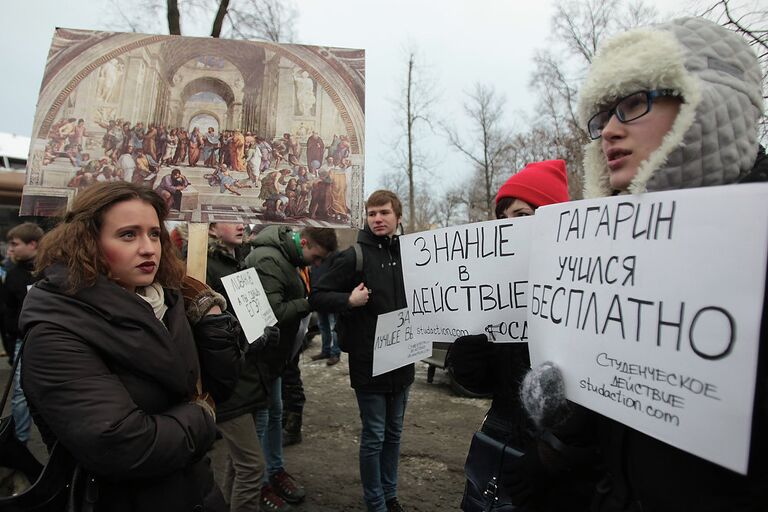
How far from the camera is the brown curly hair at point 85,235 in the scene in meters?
1.58

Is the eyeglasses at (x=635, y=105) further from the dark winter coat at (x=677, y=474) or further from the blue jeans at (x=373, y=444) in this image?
the blue jeans at (x=373, y=444)

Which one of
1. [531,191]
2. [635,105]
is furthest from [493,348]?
[635,105]

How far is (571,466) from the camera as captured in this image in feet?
4.42

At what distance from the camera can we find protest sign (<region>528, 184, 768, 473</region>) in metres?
0.86

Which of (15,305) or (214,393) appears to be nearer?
(214,393)

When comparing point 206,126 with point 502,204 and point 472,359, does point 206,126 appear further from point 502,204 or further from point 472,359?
point 472,359

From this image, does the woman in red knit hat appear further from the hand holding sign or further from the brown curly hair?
the brown curly hair

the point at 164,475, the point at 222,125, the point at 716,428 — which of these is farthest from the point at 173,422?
the point at 222,125

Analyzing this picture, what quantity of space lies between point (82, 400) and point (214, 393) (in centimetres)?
70

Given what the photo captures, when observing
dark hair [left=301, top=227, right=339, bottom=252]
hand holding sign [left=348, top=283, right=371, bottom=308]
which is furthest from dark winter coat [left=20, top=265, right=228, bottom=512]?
dark hair [left=301, top=227, right=339, bottom=252]

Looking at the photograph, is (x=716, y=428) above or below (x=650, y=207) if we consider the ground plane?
below

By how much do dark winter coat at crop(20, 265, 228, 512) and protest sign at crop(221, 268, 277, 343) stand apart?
111cm

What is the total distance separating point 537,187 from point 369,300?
1413mm

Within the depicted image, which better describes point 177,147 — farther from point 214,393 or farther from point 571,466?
point 571,466
